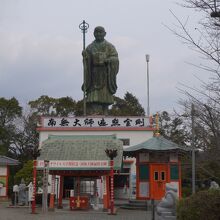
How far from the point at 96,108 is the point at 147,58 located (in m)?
8.49

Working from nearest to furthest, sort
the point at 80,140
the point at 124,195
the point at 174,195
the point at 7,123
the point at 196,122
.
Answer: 1. the point at 196,122
2. the point at 174,195
3. the point at 80,140
4. the point at 124,195
5. the point at 7,123

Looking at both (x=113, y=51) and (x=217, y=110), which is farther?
(x=113, y=51)

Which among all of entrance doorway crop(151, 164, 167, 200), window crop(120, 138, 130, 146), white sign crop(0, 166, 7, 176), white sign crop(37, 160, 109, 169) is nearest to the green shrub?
white sign crop(37, 160, 109, 169)

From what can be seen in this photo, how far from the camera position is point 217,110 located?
9.03 metres

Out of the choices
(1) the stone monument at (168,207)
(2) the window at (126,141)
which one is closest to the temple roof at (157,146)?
(2) the window at (126,141)

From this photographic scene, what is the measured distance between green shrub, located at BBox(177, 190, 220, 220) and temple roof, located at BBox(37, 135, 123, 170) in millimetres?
10130

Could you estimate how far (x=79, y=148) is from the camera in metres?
22.5

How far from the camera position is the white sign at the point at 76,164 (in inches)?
816

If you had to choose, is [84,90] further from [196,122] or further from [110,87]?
[196,122]

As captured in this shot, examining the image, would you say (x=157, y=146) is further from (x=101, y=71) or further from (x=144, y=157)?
(x=101, y=71)

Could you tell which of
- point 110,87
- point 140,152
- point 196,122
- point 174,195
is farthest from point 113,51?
point 196,122

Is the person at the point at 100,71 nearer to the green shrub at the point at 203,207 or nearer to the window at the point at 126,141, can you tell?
the window at the point at 126,141

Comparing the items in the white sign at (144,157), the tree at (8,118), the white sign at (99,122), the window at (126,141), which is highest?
the tree at (8,118)

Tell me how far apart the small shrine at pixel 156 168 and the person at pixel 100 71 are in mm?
12596
